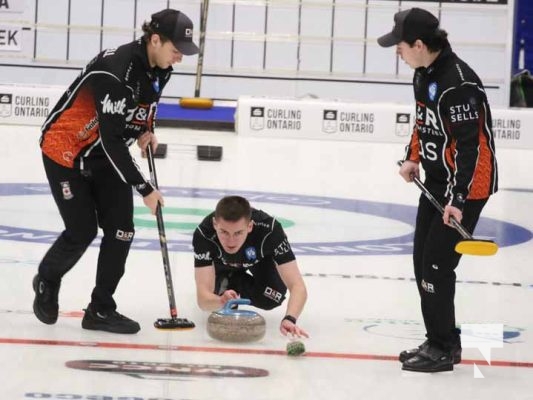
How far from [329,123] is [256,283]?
8.77 meters

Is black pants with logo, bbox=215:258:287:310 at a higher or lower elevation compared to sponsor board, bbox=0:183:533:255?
lower

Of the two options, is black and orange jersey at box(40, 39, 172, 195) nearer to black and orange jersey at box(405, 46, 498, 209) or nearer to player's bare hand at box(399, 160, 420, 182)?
player's bare hand at box(399, 160, 420, 182)

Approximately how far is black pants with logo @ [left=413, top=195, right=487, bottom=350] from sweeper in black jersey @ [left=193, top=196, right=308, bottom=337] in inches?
22.3

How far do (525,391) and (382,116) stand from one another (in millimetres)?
9832

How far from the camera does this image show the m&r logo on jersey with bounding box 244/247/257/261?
5.63 meters

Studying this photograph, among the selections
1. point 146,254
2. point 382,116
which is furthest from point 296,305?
point 382,116

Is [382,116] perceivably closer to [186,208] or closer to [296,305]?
→ [186,208]

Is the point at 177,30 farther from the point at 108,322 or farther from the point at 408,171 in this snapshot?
the point at 108,322

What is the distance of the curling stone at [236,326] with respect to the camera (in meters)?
5.32

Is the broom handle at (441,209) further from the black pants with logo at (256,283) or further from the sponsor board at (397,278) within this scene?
the sponsor board at (397,278)

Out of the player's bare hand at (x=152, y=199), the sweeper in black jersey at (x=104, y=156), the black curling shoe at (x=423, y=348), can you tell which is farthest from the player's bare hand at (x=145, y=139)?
the black curling shoe at (x=423, y=348)

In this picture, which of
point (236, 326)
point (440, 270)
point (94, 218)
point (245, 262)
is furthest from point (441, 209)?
point (94, 218)

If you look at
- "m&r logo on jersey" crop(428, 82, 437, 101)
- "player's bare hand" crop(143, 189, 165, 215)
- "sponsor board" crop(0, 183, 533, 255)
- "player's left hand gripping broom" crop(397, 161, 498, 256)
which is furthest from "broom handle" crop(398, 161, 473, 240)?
"sponsor board" crop(0, 183, 533, 255)
